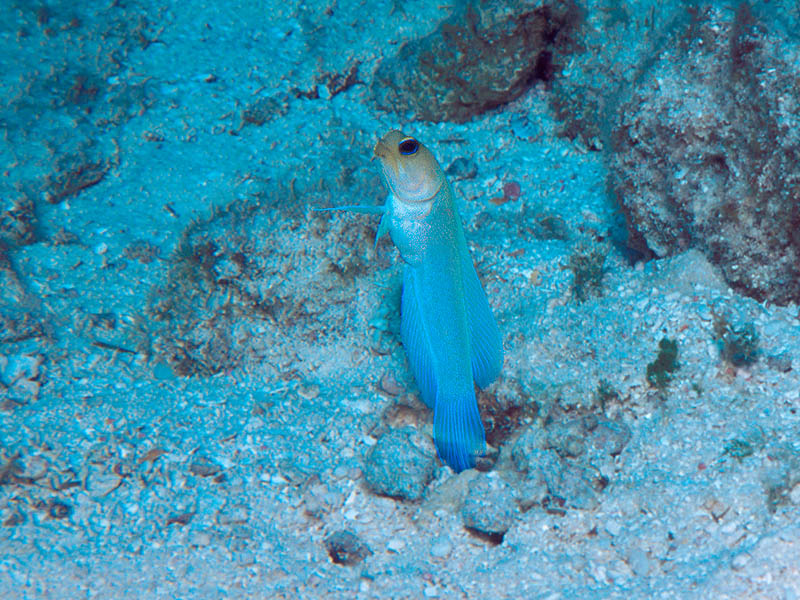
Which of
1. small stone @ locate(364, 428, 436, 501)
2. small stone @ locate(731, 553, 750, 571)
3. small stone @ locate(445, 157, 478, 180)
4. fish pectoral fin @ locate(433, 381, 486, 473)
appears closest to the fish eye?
fish pectoral fin @ locate(433, 381, 486, 473)

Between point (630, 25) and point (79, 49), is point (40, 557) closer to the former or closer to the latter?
point (79, 49)

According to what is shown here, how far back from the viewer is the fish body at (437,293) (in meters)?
1.95

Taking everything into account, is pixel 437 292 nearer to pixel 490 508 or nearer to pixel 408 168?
pixel 408 168

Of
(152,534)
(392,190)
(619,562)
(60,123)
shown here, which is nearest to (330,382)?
(152,534)

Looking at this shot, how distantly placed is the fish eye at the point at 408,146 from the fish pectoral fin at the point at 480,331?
464mm

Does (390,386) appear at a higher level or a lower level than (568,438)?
higher

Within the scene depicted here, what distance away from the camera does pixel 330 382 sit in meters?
3.05

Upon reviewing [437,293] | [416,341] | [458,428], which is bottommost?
[458,428]

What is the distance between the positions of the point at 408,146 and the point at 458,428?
125 centimetres

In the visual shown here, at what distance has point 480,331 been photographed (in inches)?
84.4

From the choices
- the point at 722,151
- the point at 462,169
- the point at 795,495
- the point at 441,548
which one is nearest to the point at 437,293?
the point at 441,548

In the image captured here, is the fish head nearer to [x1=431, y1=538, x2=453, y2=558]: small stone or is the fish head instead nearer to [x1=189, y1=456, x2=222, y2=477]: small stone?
[x1=431, y1=538, x2=453, y2=558]: small stone

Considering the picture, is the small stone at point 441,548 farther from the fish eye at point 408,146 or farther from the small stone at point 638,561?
the fish eye at point 408,146

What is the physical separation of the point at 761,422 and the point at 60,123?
5.26 m
